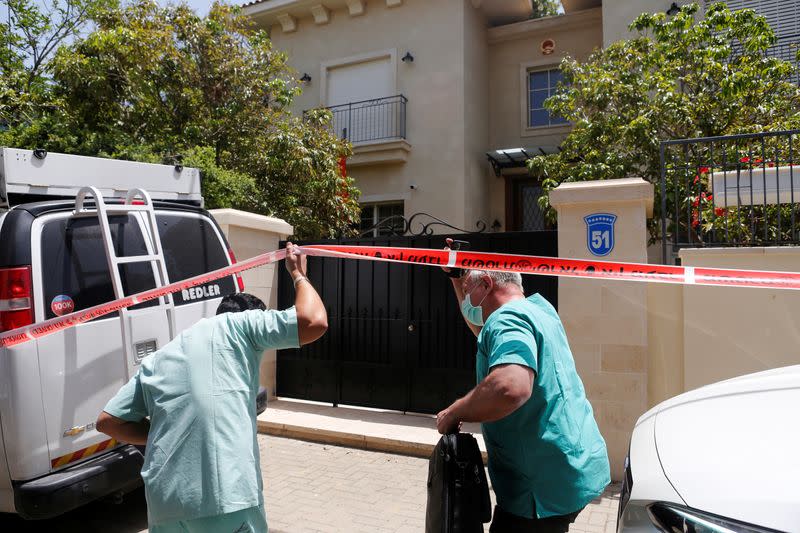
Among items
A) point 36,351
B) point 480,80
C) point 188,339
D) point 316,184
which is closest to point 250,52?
point 316,184

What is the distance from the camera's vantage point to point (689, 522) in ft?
5.90

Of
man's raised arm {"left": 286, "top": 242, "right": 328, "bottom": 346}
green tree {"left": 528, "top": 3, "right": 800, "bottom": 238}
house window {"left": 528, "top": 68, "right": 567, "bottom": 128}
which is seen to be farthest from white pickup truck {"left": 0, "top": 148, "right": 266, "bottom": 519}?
house window {"left": 528, "top": 68, "right": 567, "bottom": 128}

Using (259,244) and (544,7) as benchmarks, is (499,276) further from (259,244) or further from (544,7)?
(544,7)

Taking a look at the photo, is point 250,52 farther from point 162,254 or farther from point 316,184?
point 162,254

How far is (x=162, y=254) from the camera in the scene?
3.82 meters

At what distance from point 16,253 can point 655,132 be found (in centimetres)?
861

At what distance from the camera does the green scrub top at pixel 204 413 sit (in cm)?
219

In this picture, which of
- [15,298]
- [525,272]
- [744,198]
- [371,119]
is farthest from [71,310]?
[371,119]

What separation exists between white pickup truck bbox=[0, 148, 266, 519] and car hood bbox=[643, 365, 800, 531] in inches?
120

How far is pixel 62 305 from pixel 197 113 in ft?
23.5

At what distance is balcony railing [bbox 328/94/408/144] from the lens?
542 inches

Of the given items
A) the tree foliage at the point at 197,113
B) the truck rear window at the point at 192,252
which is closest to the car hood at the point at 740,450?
the truck rear window at the point at 192,252

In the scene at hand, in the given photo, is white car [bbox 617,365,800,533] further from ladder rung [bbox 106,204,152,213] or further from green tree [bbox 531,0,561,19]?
green tree [bbox 531,0,561,19]

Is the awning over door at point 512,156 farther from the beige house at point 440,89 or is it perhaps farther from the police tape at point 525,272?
the police tape at point 525,272
